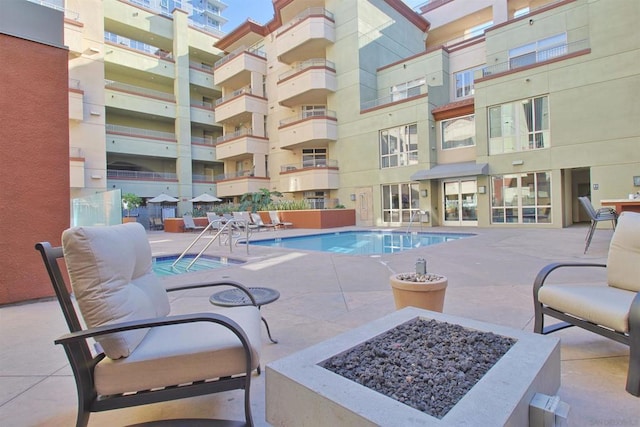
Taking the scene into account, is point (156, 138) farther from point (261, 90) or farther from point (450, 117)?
point (450, 117)

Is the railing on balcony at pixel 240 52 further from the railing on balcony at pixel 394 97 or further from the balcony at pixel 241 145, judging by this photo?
the railing on balcony at pixel 394 97

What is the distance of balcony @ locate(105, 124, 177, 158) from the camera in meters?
21.6

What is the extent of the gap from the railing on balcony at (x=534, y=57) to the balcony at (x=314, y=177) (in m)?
8.89

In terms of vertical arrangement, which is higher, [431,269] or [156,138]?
[156,138]

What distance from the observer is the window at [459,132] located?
52.1 feet

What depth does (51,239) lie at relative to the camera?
400 cm

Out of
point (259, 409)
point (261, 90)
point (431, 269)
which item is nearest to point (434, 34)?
point (261, 90)

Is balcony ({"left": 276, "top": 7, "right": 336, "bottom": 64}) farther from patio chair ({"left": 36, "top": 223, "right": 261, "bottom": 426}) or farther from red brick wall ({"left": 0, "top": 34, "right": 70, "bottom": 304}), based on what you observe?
patio chair ({"left": 36, "top": 223, "right": 261, "bottom": 426})

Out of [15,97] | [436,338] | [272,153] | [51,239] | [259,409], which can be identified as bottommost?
[259,409]

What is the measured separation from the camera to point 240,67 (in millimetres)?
22844

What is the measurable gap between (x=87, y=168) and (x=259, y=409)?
21240 mm


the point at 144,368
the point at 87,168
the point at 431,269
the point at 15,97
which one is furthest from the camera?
the point at 87,168

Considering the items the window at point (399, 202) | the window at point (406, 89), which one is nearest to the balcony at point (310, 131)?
the window at point (406, 89)

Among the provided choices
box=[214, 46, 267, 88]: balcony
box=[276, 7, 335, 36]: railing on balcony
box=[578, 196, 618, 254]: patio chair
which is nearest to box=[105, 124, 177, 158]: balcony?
box=[214, 46, 267, 88]: balcony
